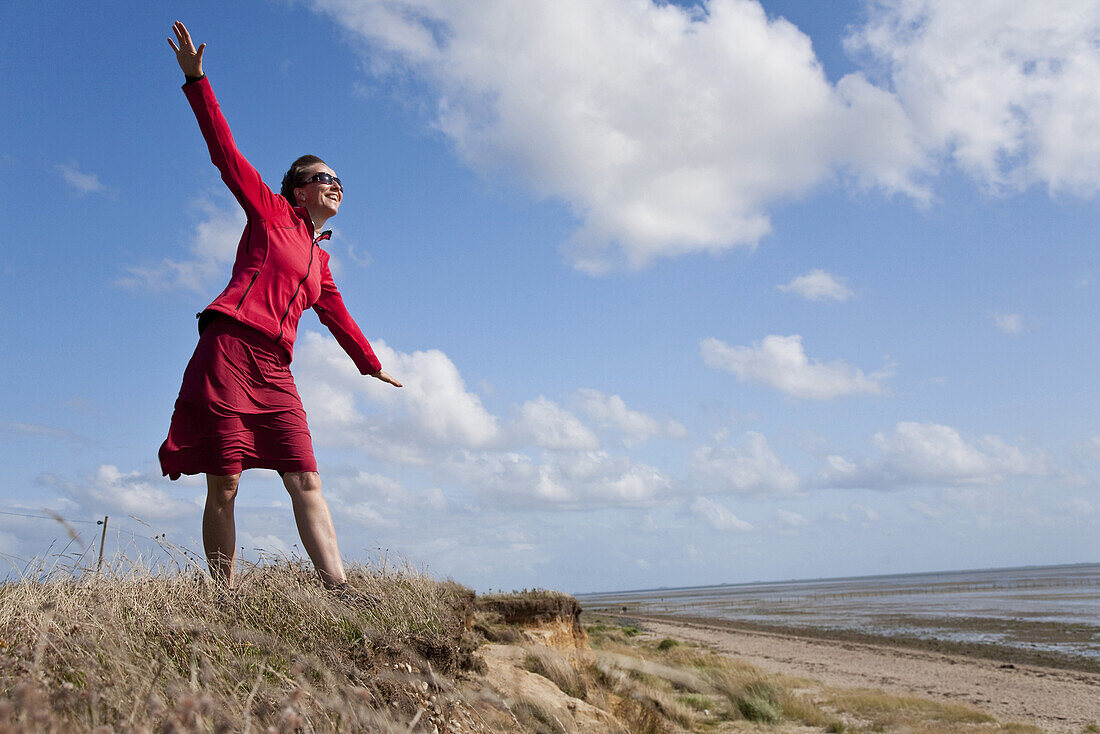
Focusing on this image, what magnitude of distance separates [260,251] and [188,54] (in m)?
0.88

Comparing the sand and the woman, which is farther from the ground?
the woman

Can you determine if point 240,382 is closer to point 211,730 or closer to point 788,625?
point 211,730

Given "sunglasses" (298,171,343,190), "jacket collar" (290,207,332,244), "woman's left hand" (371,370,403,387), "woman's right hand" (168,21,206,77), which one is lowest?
"woman's left hand" (371,370,403,387)

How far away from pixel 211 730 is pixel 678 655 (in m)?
20.1

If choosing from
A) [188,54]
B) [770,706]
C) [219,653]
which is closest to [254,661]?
[219,653]

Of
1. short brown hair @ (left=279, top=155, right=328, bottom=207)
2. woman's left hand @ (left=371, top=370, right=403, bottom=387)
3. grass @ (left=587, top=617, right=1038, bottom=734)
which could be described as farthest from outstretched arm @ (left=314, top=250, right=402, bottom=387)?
grass @ (left=587, top=617, right=1038, bottom=734)

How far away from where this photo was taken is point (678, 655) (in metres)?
20.0

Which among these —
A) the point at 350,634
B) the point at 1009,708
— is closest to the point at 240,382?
the point at 350,634

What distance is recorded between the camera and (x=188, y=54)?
319cm

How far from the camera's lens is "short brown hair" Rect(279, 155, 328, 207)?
3.81m

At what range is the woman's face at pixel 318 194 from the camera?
3.75 m

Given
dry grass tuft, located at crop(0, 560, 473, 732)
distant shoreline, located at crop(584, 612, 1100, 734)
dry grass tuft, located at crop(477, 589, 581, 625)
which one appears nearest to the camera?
dry grass tuft, located at crop(0, 560, 473, 732)

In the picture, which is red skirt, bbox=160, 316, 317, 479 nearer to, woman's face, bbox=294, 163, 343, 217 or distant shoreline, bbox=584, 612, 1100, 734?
woman's face, bbox=294, 163, 343, 217

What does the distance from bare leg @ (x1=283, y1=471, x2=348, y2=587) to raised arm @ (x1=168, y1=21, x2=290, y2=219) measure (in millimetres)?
1245
